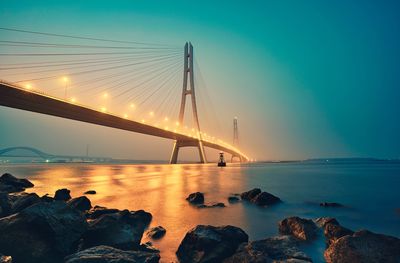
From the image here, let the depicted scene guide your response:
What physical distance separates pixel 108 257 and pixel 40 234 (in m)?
1.48

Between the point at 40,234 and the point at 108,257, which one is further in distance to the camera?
the point at 40,234

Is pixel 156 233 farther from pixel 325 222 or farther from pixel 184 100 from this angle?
pixel 184 100

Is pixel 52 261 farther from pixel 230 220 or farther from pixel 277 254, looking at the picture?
pixel 230 220

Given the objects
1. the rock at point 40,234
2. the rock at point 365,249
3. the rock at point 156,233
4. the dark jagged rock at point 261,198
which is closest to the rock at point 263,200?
the dark jagged rock at point 261,198

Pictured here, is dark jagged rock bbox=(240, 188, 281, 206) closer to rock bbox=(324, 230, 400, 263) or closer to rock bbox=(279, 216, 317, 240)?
rock bbox=(279, 216, 317, 240)

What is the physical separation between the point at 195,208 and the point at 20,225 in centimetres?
690

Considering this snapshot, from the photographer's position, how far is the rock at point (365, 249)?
4184mm

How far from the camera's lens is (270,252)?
14.6ft

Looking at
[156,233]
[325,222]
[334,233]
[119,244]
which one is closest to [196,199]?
[156,233]

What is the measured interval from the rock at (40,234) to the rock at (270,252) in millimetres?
A: 2790

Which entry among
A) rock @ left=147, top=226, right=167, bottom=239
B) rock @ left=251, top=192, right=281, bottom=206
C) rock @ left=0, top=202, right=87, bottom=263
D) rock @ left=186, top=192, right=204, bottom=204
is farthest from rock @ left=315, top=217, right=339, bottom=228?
rock @ left=0, top=202, right=87, bottom=263

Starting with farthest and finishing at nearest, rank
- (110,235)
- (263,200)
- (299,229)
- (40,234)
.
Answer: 1. (263,200)
2. (299,229)
3. (110,235)
4. (40,234)

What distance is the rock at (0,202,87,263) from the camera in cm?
400

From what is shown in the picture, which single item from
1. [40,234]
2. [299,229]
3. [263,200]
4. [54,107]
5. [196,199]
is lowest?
[196,199]
